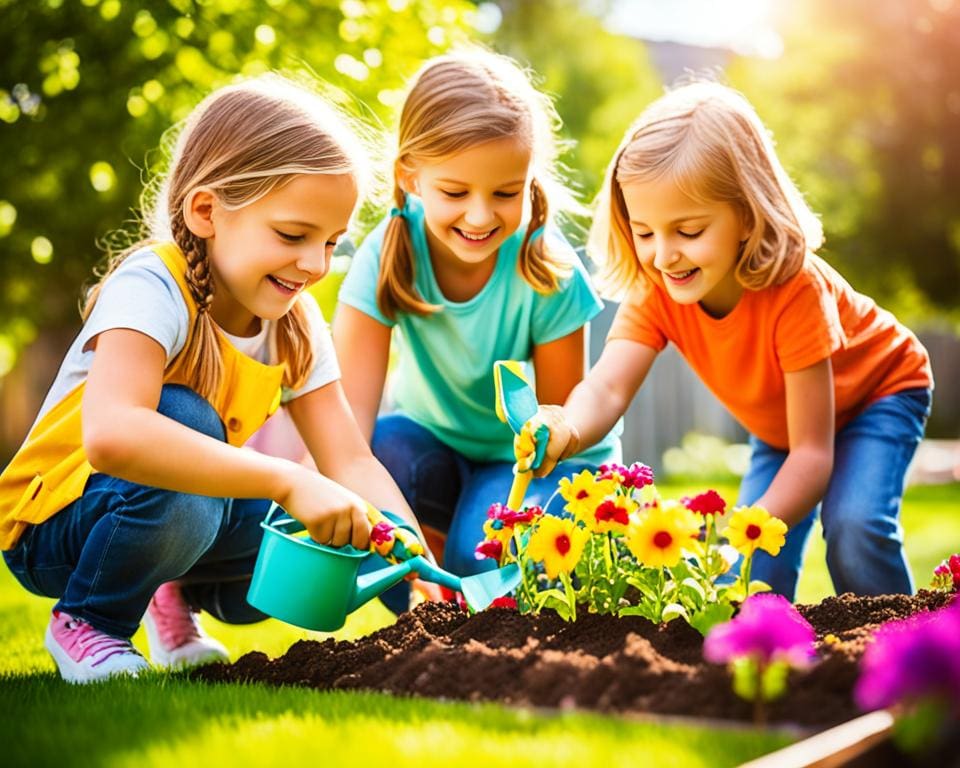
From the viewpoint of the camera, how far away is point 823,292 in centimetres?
286

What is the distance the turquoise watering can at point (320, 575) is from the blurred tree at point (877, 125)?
12.6 metres

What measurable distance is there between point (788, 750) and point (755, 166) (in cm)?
173

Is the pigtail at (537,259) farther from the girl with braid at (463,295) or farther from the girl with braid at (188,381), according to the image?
the girl with braid at (188,381)

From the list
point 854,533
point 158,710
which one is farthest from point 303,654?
point 854,533

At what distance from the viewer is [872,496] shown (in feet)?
9.60

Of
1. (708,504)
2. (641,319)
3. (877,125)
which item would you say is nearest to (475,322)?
(641,319)

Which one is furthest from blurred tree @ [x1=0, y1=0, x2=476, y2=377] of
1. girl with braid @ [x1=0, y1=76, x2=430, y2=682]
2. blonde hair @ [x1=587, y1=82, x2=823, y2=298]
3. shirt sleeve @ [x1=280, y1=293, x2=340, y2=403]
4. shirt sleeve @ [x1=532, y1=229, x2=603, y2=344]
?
girl with braid @ [x1=0, y1=76, x2=430, y2=682]

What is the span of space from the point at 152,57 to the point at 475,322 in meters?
2.78

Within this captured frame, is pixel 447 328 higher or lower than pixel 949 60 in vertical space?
lower

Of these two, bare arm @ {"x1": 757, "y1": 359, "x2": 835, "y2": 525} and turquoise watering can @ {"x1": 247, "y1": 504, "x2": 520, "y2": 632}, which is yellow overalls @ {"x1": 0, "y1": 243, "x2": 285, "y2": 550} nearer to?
turquoise watering can @ {"x1": 247, "y1": 504, "x2": 520, "y2": 632}

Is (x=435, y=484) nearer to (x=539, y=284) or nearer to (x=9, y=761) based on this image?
(x=539, y=284)

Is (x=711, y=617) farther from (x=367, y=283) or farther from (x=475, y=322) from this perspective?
(x=367, y=283)

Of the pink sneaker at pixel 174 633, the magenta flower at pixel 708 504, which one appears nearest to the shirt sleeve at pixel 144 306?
the pink sneaker at pixel 174 633

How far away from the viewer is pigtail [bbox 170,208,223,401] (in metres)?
2.38
